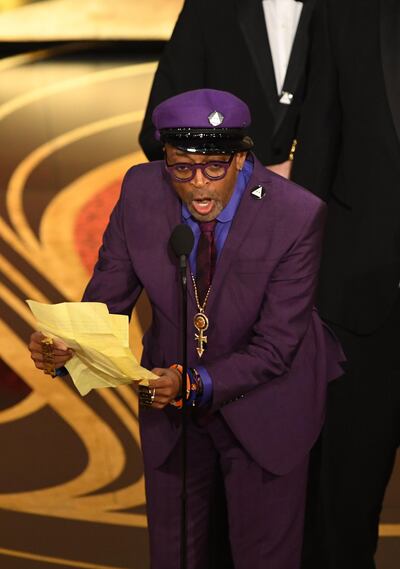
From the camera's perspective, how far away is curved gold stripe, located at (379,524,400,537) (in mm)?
3334

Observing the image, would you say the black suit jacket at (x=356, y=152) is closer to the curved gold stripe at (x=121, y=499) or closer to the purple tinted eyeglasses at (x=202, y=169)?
the purple tinted eyeglasses at (x=202, y=169)

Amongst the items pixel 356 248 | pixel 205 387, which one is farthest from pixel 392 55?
pixel 205 387

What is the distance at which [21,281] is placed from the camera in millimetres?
5004

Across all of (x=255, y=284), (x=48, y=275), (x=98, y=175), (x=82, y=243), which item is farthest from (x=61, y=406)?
(x=98, y=175)

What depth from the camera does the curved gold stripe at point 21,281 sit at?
488cm

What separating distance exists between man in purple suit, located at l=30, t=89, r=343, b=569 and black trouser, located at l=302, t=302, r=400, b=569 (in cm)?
35

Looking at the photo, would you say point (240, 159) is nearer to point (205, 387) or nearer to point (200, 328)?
point (200, 328)

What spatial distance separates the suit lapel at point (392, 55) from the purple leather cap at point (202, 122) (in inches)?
21.8

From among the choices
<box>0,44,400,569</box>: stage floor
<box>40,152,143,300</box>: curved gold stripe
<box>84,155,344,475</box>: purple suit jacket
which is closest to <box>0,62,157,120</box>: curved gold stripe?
<box>0,44,400,569</box>: stage floor

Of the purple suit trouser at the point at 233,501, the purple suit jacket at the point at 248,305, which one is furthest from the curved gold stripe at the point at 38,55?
the purple suit trouser at the point at 233,501

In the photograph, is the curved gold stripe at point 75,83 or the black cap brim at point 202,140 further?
the curved gold stripe at point 75,83

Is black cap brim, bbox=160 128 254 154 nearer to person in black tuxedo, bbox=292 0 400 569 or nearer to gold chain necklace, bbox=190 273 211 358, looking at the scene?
gold chain necklace, bbox=190 273 211 358

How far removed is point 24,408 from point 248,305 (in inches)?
73.7

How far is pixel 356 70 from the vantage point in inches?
109
